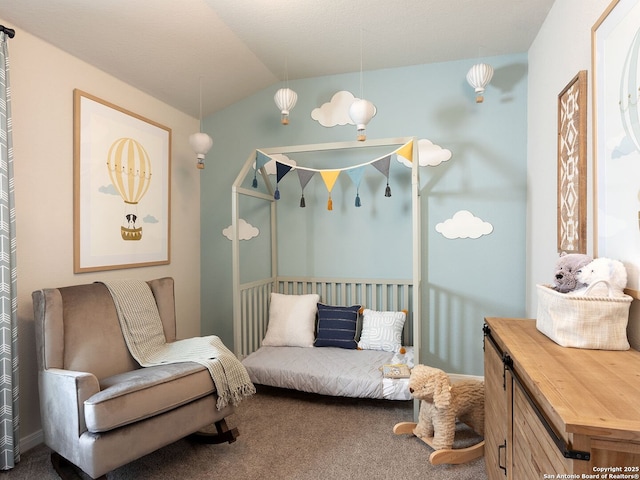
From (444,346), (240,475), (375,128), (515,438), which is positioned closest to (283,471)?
(240,475)

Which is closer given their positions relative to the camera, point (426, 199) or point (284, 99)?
point (284, 99)

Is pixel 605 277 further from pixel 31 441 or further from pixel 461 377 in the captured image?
pixel 31 441

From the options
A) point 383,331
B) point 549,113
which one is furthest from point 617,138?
point 383,331

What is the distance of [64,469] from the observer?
188 cm

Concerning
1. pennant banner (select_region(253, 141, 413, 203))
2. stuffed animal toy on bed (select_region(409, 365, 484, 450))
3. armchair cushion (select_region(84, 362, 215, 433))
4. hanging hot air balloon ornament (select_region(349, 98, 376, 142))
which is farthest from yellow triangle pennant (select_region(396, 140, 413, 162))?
armchair cushion (select_region(84, 362, 215, 433))

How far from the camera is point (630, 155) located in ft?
4.14

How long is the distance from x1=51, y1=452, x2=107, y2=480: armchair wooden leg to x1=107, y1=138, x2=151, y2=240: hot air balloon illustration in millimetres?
1383

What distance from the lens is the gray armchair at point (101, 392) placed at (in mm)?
1629

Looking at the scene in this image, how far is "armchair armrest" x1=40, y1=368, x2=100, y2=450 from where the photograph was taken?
1653 mm

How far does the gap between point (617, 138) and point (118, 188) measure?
281cm

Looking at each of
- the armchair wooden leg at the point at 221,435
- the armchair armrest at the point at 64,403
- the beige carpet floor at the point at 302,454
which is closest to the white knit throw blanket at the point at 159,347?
the armchair wooden leg at the point at 221,435

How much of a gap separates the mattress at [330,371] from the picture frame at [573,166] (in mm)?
1284

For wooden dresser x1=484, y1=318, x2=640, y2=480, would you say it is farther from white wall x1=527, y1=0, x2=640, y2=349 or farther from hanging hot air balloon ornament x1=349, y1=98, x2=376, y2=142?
hanging hot air balloon ornament x1=349, y1=98, x2=376, y2=142

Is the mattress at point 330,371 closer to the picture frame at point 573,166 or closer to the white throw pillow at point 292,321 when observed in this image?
the white throw pillow at point 292,321
